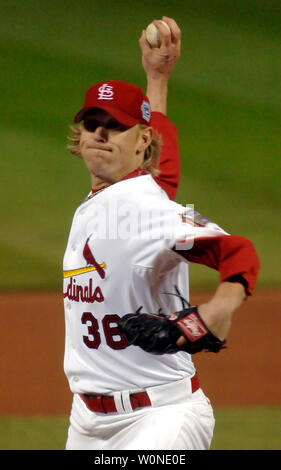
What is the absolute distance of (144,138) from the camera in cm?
198

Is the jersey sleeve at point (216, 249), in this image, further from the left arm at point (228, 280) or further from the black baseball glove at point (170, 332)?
the black baseball glove at point (170, 332)

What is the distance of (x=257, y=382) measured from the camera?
423 cm

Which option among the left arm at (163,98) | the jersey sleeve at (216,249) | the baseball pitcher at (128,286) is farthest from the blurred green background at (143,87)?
the jersey sleeve at (216,249)

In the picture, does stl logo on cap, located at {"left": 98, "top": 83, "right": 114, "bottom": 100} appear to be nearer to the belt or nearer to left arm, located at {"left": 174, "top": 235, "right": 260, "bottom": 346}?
left arm, located at {"left": 174, "top": 235, "right": 260, "bottom": 346}

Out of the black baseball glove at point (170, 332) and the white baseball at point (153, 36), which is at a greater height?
the white baseball at point (153, 36)

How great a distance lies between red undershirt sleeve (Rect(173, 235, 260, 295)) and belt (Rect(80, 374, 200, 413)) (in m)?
0.44

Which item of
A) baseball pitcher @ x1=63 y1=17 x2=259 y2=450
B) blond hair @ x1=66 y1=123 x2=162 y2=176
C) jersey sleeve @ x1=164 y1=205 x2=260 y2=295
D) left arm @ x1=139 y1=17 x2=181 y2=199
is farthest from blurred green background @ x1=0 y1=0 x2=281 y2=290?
jersey sleeve @ x1=164 y1=205 x2=260 y2=295

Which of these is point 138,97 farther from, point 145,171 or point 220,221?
point 220,221

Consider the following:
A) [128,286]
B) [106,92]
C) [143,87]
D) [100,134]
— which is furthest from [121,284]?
[143,87]

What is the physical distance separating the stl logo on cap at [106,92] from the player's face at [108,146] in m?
0.04

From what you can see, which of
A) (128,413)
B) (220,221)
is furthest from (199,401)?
(220,221)

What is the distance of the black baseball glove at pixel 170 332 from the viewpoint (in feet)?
4.88

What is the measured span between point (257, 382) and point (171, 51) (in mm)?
2474

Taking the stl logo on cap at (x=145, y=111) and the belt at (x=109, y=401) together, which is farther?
the stl logo on cap at (x=145, y=111)
